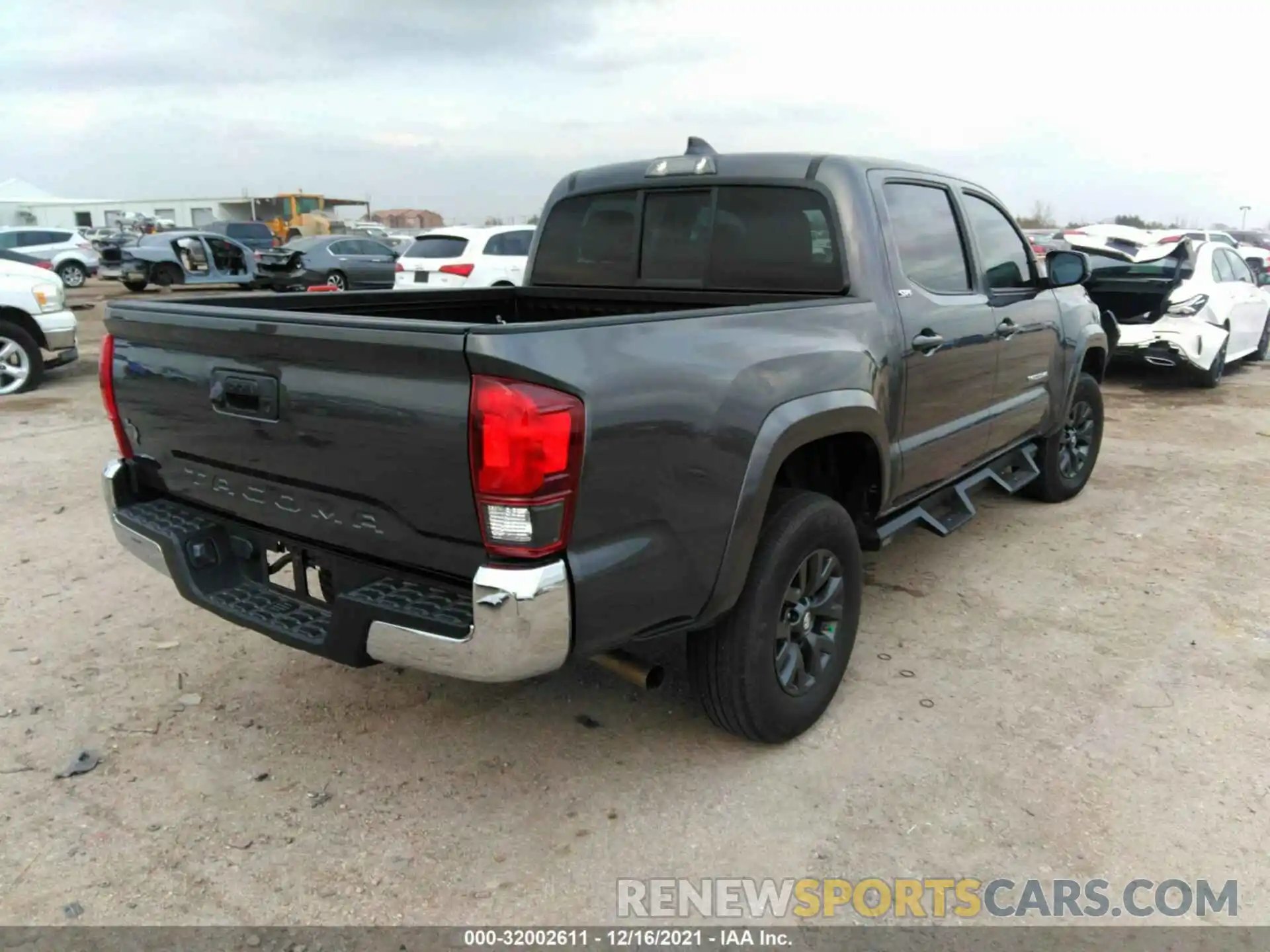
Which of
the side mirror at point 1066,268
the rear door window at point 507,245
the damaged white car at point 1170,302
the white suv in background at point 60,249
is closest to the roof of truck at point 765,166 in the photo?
the side mirror at point 1066,268

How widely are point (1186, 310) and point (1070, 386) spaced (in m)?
5.83

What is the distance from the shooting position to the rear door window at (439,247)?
1305cm

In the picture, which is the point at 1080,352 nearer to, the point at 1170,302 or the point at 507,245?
the point at 1170,302

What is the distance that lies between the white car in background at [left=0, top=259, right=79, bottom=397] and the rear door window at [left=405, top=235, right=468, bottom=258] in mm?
4886

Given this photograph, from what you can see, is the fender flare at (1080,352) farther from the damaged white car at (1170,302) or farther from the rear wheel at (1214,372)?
the rear wheel at (1214,372)

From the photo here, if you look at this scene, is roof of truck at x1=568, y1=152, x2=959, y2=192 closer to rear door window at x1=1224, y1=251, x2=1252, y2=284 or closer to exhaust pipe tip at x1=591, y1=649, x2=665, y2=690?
exhaust pipe tip at x1=591, y1=649, x2=665, y2=690

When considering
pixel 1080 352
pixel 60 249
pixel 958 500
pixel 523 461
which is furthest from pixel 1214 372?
pixel 60 249

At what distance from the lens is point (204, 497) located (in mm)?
2865

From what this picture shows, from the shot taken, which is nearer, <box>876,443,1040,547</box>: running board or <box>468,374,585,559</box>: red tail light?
<box>468,374,585,559</box>: red tail light

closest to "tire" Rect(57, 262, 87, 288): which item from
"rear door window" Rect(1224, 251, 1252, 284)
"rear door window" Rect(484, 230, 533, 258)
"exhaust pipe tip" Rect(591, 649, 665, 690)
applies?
"rear door window" Rect(484, 230, 533, 258)

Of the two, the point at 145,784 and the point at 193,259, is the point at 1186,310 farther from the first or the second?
the point at 193,259

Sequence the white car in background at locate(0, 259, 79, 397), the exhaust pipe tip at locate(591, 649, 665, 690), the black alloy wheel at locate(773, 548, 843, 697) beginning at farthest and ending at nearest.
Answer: the white car in background at locate(0, 259, 79, 397)
the black alloy wheel at locate(773, 548, 843, 697)
the exhaust pipe tip at locate(591, 649, 665, 690)

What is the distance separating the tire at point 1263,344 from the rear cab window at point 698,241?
449 inches

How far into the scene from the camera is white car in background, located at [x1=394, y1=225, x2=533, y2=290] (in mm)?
12672
